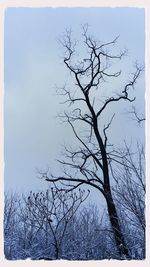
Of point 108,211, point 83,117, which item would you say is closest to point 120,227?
point 108,211

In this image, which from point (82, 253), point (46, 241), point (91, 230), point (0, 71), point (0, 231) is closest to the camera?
point (0, 231)

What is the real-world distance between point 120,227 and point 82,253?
41.3 inches

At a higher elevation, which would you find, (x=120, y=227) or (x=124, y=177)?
(x=124, y=177)

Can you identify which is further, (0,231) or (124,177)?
(124,177)

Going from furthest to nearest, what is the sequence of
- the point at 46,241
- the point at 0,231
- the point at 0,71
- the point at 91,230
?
the point at 91,230
the point at 46,241
the point at 0,71
the point at 0,231

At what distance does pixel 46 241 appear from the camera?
8328mm

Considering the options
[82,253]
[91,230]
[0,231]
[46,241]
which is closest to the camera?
[0,231]

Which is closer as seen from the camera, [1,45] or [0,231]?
[0,231]

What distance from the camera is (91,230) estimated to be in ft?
29.3

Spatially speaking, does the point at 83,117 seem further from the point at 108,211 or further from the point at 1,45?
the point at 1,45
